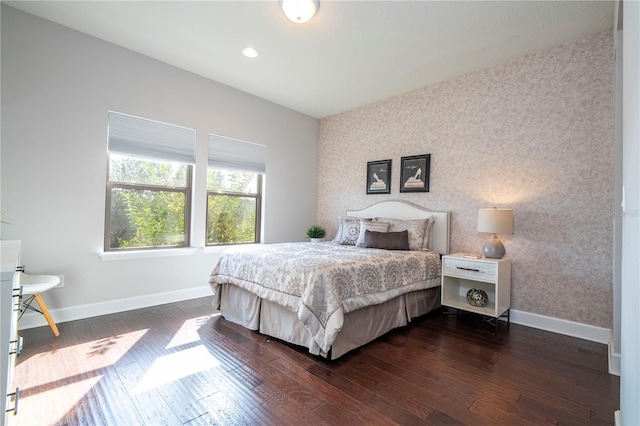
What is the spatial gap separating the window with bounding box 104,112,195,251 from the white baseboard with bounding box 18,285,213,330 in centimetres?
58

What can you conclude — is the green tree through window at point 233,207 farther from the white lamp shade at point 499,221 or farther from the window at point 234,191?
the white lamp shade at point 499,221

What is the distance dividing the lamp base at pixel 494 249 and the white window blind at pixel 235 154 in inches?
123

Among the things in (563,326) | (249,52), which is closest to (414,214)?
(563,326)

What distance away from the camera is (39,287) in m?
2.29

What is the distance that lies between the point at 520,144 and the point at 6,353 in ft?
13.0

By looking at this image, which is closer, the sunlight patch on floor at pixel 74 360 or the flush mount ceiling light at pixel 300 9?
the sunlight patch on floor at pixel 74 360

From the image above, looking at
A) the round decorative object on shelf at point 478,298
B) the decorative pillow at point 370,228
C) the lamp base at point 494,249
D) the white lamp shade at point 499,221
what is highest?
the white lamp shade at point 499,221

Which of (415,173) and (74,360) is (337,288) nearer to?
(74,360)

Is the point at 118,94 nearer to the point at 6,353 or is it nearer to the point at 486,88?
the point at 6,353

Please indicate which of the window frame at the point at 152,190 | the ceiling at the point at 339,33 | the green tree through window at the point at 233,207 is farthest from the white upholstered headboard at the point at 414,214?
the window frame at the point at 152,190

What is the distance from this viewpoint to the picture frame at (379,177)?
4.21 metres

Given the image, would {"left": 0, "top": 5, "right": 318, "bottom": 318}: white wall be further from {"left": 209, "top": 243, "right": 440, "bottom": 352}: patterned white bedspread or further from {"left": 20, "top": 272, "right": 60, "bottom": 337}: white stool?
{"left": 209, "top": 243, "right": 440, "bottom": 352}: patterned white bedspread

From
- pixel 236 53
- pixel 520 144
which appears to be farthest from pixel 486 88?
pixel 236 53

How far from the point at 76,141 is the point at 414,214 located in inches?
152
